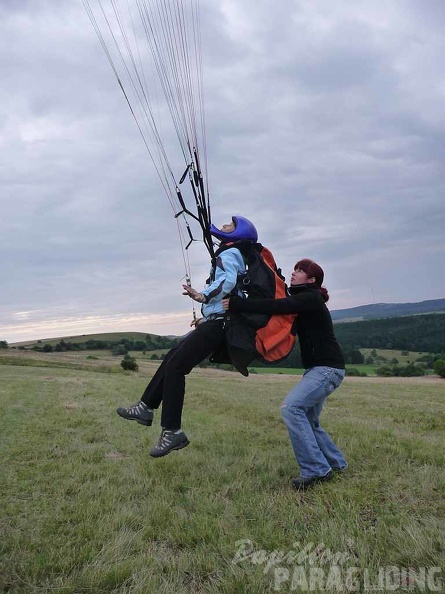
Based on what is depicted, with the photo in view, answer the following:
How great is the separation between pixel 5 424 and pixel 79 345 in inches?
3737

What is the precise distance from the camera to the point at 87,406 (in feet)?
45.9

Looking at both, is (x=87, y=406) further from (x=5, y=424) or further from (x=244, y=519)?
(x=244, y=519)

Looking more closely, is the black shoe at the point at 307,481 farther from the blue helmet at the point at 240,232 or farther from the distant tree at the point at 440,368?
the distant tree at the point at 440,368

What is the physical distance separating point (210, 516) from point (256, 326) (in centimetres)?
212

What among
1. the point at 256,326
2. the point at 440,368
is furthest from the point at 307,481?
the point at 440,368

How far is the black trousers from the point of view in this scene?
5781mm

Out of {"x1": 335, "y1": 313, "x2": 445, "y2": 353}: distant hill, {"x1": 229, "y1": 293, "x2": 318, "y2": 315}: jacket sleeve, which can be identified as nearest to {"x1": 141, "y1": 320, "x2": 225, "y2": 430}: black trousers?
{"x1": 229, "y1": 293, "x2": 318, "y2": 315}: jacket sleeve

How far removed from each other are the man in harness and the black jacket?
26cm

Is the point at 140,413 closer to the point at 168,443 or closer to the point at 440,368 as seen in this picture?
the point at 168,443

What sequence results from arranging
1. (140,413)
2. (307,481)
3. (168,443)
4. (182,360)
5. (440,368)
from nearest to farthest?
(307,481) → (168,443) → (182,360) → (140,413) → (440,368)

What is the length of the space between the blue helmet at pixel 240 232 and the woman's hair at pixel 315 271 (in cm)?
70

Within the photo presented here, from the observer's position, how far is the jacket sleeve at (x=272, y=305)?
5.56 meters

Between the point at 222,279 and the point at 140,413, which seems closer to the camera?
the point at 222,279

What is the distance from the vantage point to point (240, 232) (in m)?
5.96
